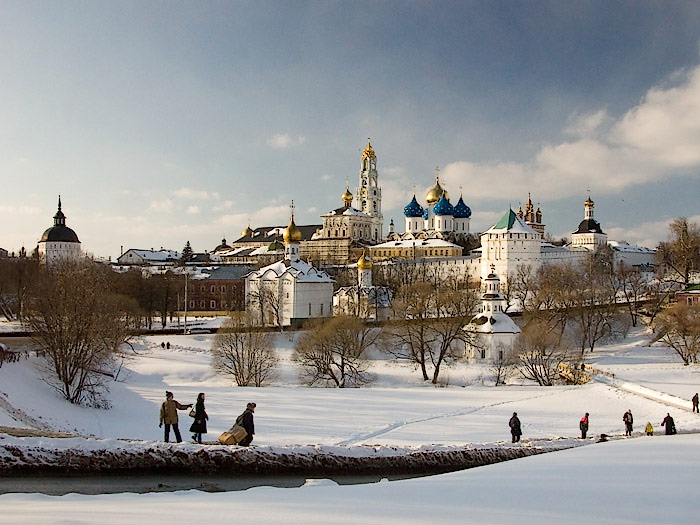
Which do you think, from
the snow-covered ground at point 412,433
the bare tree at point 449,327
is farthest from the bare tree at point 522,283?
the snow-covered ground at point 412,433

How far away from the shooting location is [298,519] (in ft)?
16.3

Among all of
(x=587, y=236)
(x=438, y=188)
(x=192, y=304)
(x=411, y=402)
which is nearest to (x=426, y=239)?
(x=438, y=188)

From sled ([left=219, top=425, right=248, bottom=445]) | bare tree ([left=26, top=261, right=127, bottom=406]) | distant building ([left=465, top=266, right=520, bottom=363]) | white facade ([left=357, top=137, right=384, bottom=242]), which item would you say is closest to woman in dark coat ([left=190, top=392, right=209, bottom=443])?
sled ([left=219, top=425, right=248, bottom=445])

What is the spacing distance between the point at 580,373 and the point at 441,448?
22.0 meters

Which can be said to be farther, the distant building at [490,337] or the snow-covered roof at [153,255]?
the snow-covered roof at [153,255]

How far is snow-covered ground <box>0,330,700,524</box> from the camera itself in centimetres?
534

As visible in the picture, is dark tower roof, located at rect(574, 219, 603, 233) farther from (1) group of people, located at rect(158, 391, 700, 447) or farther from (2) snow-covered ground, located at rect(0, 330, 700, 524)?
(1) group of people, located at rect(158, 391, 700, 447)

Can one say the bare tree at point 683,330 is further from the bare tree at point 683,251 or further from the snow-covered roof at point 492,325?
the bare tree at point 683,251

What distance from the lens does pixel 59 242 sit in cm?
6988

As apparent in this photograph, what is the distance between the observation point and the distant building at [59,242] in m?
69.6

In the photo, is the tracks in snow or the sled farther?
the tracks in snow

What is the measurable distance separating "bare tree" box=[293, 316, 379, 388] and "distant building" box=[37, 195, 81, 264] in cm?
4597

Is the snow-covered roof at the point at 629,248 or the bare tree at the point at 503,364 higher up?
the snow-covered roof at the point at 629,248

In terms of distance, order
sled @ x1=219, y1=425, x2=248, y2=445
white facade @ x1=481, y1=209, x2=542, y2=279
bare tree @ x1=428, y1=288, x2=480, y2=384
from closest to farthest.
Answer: sled @ x1=219, y1=425, x2=248, y2=445
bare tree @ x1=428, y1=288, x2=480, y2=384
white facade @ x1=481, y1=209, x2=542, y2=279
